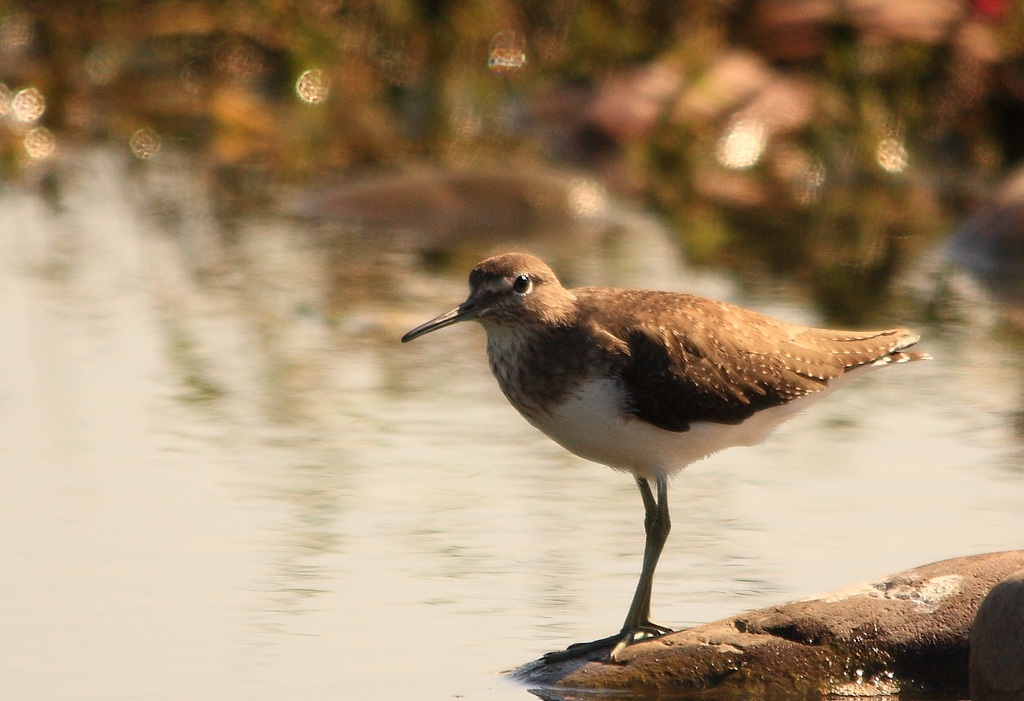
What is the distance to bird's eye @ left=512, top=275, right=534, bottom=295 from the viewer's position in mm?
6328

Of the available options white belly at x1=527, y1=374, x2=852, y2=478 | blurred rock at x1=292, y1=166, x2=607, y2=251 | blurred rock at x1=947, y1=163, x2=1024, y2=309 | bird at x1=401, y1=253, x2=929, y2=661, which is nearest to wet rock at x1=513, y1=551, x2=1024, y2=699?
bird at x1=401, y1=253, x2=929, y2=661

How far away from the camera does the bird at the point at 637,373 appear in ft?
20.0

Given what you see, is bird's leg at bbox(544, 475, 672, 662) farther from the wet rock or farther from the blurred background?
the blurred background

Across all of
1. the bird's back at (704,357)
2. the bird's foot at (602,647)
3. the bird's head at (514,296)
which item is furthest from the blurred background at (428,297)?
the bird's head at (514,296)

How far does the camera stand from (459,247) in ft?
43.8

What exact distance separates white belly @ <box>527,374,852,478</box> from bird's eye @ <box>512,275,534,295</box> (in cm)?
46

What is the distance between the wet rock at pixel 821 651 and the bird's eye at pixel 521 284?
132 centimetres

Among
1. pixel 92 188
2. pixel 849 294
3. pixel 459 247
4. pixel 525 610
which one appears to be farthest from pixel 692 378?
pixel 92 188

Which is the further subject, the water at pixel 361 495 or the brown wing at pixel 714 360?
the brown wing at pixel 714 360

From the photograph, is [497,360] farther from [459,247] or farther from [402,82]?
[402,82]

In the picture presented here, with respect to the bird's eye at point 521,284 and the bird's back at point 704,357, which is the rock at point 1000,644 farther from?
the bird's eye at point 521,284

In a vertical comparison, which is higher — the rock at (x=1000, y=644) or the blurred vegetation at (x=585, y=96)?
the blurred vegetation at (x=585, y=96)

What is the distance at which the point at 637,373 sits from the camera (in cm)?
621

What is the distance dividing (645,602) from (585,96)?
497 inches
